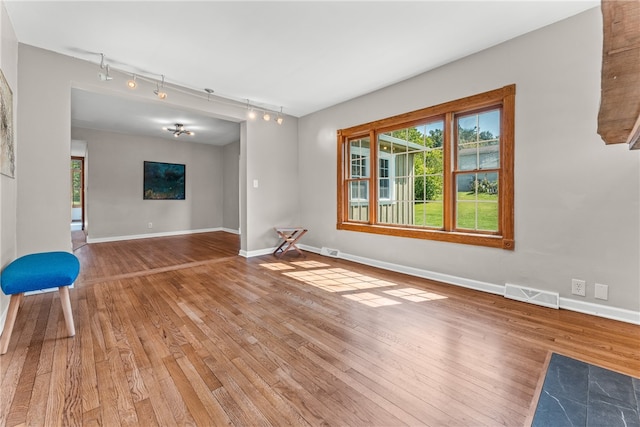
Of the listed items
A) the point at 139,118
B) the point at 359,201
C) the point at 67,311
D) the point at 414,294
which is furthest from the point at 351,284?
the point at 139,118

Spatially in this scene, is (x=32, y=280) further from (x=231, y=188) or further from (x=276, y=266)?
(x=231, y=188)

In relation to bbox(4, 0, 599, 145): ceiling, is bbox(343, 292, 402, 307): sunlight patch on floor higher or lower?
lower

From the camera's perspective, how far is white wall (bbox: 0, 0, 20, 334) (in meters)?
2.22

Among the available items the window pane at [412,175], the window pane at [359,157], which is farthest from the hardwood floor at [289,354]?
the window pane at [359,157]

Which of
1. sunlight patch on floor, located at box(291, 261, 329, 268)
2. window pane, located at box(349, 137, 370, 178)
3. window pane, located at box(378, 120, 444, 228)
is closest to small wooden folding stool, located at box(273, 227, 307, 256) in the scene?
sunlight patch on floor, located at box(291, 261, 329, 268)

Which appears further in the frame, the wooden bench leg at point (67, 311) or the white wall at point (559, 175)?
the white wall at point (559, 175)

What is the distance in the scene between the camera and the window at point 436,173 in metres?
2.98

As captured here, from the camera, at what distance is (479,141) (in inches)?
125

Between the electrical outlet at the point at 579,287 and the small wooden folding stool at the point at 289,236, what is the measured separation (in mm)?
3612

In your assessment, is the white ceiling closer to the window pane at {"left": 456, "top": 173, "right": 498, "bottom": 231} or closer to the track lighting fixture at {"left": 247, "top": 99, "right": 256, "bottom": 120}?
the track lighting fixture at {"left": 247, "top": 99, "right": 256, "bottom": 120}

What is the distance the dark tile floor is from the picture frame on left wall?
3969 mm

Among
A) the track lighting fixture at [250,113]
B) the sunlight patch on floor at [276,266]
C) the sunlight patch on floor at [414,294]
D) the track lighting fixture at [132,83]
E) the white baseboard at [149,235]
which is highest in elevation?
the track lighting fixture at [250,113]

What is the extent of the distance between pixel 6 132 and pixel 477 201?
15.4 ft

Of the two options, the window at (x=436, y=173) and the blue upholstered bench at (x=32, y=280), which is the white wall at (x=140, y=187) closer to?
the window at (x=436, y=173)
